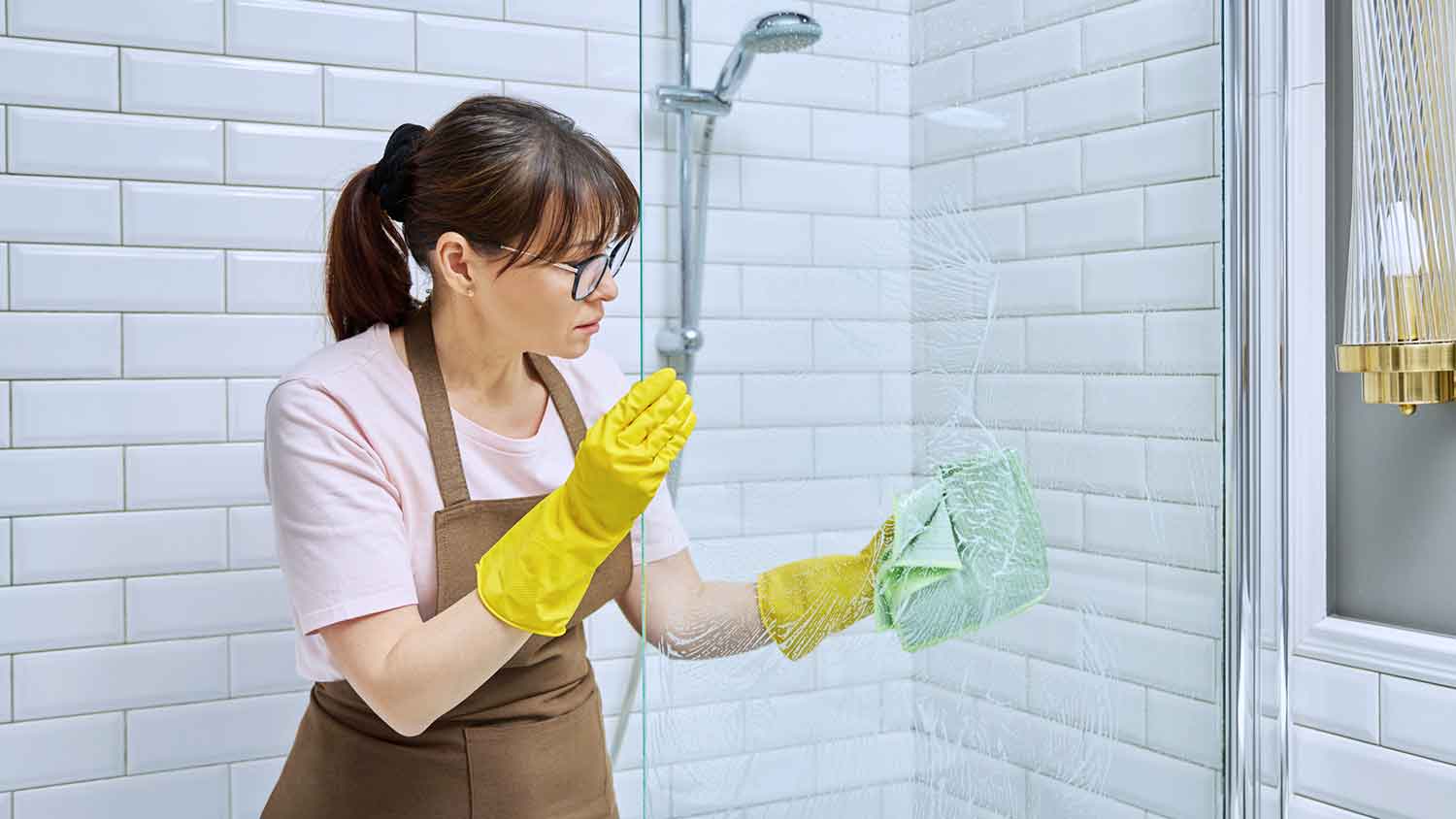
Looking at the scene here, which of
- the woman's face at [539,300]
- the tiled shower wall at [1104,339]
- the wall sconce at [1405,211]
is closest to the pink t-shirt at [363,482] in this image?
the woman's face at [539,300]

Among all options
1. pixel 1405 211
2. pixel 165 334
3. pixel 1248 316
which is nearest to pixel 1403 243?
pixel 1405 211

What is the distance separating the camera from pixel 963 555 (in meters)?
→ 1.06

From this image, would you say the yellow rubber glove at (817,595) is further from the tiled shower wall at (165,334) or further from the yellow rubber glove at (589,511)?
the tiled shower wall at (165,334)

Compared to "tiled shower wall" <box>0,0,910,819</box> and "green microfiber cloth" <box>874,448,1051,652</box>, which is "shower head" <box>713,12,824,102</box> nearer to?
"tiled shower wall" <box>0,0,910,819</box>

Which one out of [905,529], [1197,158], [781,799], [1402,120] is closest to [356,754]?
[781,799]

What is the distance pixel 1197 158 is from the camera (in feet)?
3.82

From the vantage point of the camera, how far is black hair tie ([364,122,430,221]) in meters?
1.13

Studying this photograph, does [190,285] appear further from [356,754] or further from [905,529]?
[905,529]

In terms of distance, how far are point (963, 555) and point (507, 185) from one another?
0.51 metres

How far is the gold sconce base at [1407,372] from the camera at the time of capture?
3.52 ft

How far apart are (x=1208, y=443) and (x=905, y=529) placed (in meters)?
0.34

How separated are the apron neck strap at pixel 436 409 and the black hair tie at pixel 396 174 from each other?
11cm

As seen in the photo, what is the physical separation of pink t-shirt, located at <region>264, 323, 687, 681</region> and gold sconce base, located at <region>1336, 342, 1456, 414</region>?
25.6 inches

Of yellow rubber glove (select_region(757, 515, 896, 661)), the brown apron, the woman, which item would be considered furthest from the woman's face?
yellow rubber glove (select_region(757, 515, 896, 661))
